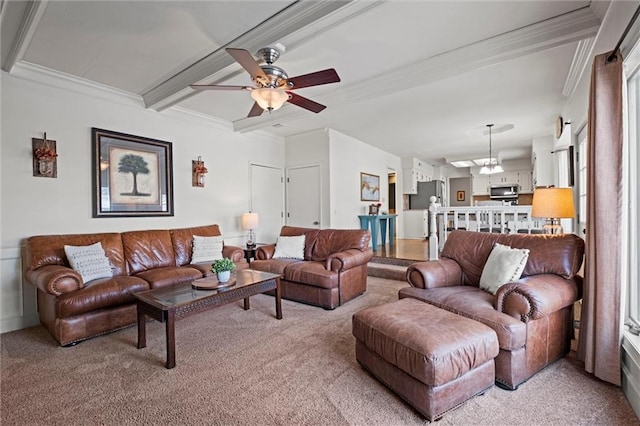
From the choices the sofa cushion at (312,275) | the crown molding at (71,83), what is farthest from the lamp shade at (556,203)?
the crown molding at (71,83)

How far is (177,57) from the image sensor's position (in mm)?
3023

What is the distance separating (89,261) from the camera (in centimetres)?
311

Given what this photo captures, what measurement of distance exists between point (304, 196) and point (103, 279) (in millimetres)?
3647

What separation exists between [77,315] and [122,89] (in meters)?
2.70

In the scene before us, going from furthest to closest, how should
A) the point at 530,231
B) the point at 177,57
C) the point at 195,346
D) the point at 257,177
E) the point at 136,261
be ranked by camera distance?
the point at 257,177, the point at 530,231, the point at 136,261, the point at 177,57, the point at 195,346

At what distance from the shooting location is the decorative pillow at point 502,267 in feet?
7.74

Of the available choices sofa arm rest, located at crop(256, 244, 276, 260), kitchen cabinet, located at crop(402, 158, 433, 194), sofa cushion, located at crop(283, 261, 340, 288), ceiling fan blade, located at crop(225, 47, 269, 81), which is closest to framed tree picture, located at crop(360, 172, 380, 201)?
kitchen cabinet, located at crop(402, 158, 433, 194)

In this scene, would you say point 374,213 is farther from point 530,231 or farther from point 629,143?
point 629,143

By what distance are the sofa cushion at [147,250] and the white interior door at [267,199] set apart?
72.0 inches

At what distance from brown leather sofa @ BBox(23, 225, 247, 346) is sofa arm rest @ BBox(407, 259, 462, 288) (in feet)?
7.72

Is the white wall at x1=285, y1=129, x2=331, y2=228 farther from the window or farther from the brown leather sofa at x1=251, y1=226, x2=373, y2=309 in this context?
the window

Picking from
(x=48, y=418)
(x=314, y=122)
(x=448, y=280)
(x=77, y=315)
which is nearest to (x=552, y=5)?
(x=448, y=280)

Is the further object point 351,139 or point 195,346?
point 351,139

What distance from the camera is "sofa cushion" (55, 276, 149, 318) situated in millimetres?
2598
